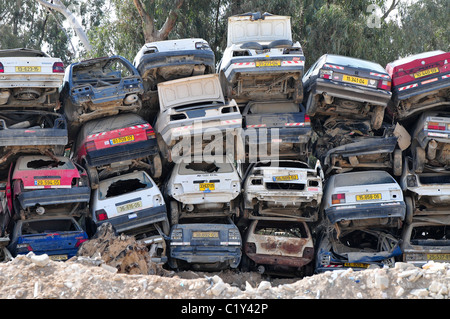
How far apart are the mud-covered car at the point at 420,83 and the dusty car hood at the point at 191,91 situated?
11.9 ft

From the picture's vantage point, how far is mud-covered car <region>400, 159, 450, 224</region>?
49.1 feet

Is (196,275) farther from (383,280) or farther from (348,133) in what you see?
(383,280)

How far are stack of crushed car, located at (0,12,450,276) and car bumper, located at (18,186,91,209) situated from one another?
26 mm

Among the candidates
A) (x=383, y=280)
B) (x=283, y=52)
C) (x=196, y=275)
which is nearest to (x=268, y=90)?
(x=283, y=52)

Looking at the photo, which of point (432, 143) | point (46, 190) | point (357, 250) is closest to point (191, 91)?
point (46, 190)

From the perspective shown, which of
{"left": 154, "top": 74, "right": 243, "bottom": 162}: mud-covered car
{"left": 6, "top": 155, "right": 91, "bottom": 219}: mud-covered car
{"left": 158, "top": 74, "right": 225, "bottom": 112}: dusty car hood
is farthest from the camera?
{"left": 158, "top": 74, "right": 225, "bottom": 112}: dusty car hood

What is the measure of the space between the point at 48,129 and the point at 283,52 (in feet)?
16.2

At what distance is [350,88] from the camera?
15.3 meters

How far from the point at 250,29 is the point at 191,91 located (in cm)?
269

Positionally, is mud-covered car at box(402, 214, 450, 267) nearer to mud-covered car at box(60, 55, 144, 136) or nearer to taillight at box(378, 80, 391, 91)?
taillight at box(378, 80, 391, 91)

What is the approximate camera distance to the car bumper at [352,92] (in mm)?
15289

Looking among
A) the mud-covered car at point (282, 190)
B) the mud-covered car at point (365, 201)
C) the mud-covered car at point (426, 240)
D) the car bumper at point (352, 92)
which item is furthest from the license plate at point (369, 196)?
the car bumper at point (352, 92)

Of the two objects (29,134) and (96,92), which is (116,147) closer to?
(96,92)

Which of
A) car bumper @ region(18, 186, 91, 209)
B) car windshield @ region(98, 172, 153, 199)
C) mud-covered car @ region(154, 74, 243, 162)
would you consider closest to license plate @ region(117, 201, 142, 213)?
car windshield @ region(98, 172, 153, 199)
